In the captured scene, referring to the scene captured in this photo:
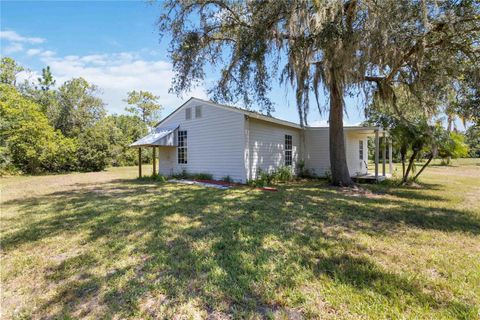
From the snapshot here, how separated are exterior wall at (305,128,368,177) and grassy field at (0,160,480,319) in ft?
23.9

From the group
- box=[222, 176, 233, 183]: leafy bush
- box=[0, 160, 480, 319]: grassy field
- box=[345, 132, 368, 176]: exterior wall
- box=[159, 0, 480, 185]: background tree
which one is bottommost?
box=[0, 160, 480, 319]: grassy field

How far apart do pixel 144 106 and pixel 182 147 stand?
2405 cm

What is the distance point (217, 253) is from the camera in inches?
126

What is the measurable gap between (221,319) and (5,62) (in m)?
29.5

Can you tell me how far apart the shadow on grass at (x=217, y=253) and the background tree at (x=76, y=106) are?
69.8 ft

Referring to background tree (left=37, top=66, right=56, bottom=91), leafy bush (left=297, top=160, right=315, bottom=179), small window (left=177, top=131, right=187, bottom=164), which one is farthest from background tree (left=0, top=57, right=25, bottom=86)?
leafy bush (left=297, top=160, right=315, bottom=179)

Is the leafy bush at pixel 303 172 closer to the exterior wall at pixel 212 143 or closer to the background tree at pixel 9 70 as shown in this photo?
the exterior wall at pixel 212 143

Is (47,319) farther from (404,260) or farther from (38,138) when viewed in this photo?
(38,138)

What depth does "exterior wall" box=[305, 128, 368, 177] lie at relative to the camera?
41.9ft

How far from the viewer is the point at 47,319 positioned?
2045mm

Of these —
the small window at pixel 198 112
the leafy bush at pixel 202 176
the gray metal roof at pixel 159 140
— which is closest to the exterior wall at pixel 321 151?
the leafy bush at pixel 202 176

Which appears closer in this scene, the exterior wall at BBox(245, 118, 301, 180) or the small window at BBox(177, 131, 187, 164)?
the exterior wall at BBox(245, 118, 301, 180)

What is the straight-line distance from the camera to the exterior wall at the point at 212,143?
9.72m

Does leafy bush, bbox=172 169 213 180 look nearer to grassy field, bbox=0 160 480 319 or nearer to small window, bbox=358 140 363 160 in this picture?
Result: grassy field, bbox=0 160 480 319
